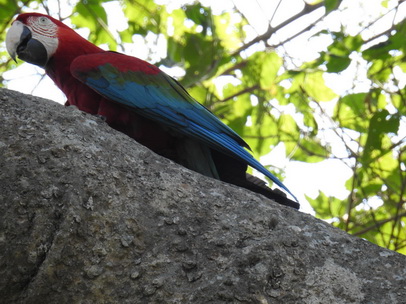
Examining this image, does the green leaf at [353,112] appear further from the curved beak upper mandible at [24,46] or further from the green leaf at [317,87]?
the curved beak upper mandible at [24,46]

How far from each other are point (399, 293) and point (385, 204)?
2.98 m

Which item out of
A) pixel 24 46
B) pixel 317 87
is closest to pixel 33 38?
pixel 24 46

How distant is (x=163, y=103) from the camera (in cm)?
258

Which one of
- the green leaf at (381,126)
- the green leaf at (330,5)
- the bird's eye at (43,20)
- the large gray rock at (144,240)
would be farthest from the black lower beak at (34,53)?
the green leaf at (381,126)

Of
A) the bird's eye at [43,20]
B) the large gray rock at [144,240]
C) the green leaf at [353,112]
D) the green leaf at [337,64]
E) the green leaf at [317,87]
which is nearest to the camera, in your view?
the large gray rock at [144,240]

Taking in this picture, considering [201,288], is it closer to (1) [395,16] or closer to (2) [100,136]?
(2) [100,136]

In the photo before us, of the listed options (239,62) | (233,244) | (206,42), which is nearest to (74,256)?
(233,244)

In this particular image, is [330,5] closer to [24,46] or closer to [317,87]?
[317,87]

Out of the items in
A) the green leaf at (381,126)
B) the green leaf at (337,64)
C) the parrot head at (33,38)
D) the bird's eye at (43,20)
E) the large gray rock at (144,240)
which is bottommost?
the large gray rock at (144,240)

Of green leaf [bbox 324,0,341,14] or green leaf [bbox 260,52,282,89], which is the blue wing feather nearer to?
green leaf [bbox 324,0,341,14]

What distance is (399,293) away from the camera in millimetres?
1235

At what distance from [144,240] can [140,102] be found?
1.27 m

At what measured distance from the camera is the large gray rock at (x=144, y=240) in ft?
4.14

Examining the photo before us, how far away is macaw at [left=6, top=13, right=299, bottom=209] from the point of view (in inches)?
94.5
